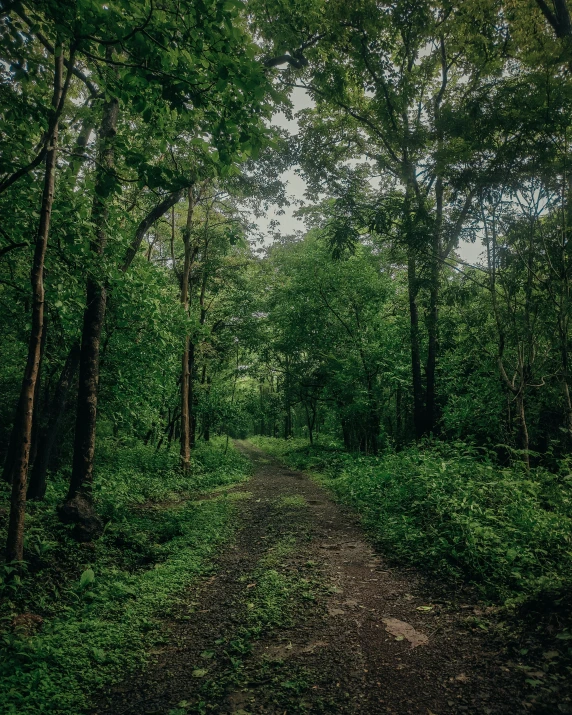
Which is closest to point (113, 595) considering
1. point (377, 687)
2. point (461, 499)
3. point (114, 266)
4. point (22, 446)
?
point (22, 446)

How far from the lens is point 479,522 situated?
5.95 meters

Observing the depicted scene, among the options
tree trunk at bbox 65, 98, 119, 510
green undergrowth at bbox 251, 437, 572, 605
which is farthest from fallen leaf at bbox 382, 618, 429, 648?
tree trunk at bbox 65, 98, 119, 510

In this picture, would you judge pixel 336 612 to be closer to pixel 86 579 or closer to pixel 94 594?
pixel 94 594

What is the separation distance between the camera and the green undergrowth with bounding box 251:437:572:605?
15.3 ft

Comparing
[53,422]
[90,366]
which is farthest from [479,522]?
[53,422]

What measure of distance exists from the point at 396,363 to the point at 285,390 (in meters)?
7.39

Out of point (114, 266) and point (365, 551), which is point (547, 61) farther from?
point (365, 551)

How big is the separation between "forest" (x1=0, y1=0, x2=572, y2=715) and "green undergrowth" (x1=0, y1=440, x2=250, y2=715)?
0.03 metres

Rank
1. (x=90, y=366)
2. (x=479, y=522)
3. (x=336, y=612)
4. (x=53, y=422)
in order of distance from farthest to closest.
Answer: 1. (x=53, y=422)
2. (x=90, y=366)
3. (x=479, y=522)
4. (x=336, y=612)

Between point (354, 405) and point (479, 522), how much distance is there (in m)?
10.9

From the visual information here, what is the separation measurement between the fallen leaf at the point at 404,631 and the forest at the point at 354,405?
23 mm

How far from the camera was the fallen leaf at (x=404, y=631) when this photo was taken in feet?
12.8

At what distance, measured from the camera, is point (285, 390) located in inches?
859

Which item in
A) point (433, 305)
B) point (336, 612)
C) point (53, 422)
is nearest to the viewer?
point (336, 612)
